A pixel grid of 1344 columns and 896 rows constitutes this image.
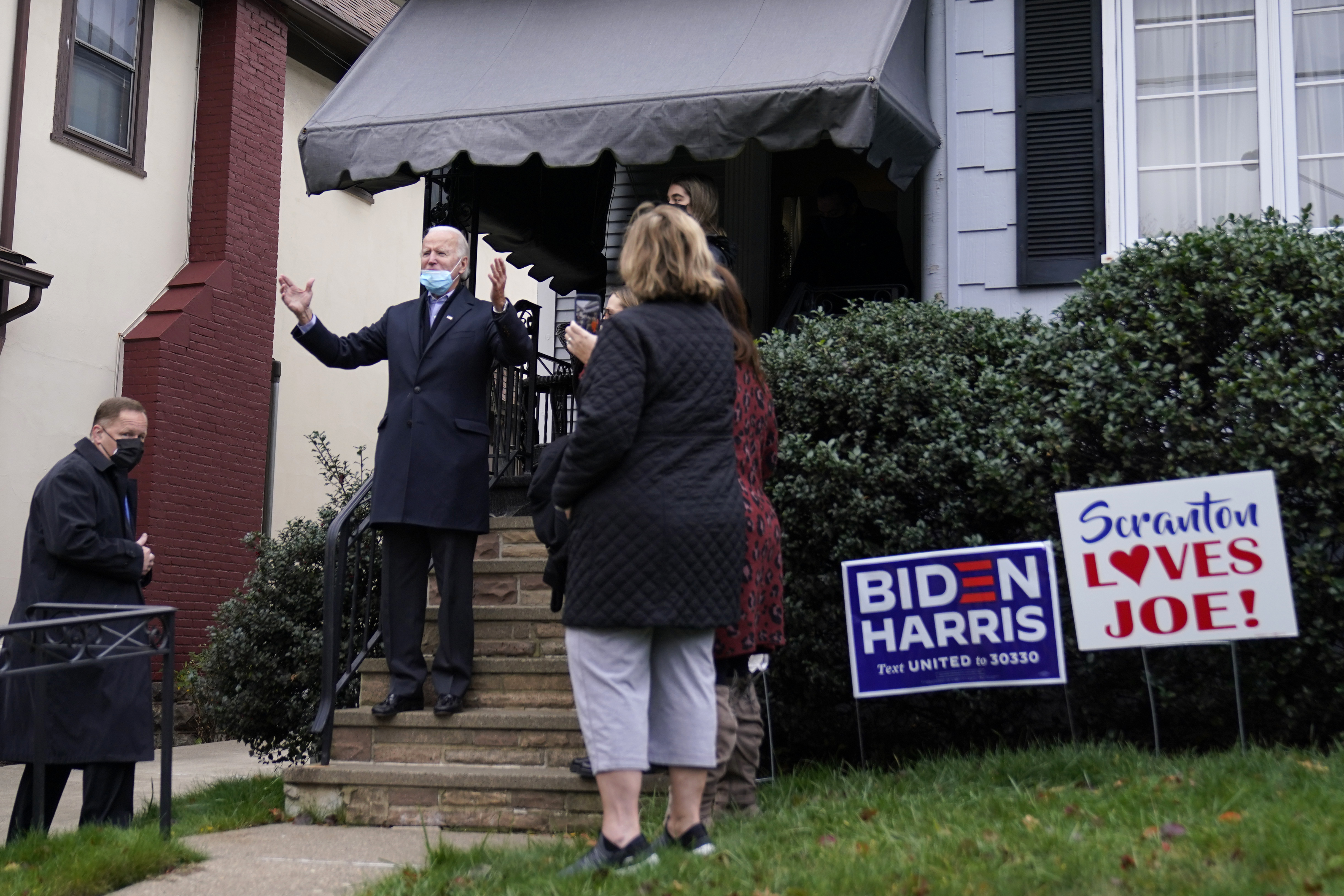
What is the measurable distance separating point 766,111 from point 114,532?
3694 millimetres

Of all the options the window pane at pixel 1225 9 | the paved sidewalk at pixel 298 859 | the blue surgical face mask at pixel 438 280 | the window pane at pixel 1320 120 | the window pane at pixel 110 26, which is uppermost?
the window pane at pixel 110 26

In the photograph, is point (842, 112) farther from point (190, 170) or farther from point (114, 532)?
point (190, 170)

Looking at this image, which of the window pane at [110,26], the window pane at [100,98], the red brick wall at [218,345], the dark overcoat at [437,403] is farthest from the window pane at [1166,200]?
the window pane at [110,26]

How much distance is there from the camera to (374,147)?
778cm

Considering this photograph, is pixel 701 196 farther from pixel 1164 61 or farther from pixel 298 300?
pixel 1164 61

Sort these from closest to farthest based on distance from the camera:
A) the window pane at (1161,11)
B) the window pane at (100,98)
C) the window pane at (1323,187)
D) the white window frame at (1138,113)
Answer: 1. the window pane at (1323,187)
2. the white window frame at (1138,113)
3. the window pane at (1161,11)
4. the window pane at (100,98)

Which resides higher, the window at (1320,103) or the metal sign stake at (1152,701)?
the window at (1320,103)

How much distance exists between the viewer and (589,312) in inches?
295

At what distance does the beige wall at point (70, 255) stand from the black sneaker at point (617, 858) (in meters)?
8.37

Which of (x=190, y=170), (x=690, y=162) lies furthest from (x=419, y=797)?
(x=190, y=170)

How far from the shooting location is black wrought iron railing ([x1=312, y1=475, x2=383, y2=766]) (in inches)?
241

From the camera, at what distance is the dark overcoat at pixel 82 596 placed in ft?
17.7

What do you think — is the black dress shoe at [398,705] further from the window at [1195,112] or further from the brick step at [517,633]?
the window at [1195,112]

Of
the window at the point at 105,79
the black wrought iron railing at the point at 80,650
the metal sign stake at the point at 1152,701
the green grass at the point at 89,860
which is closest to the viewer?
the green grass at the point at 89,860
